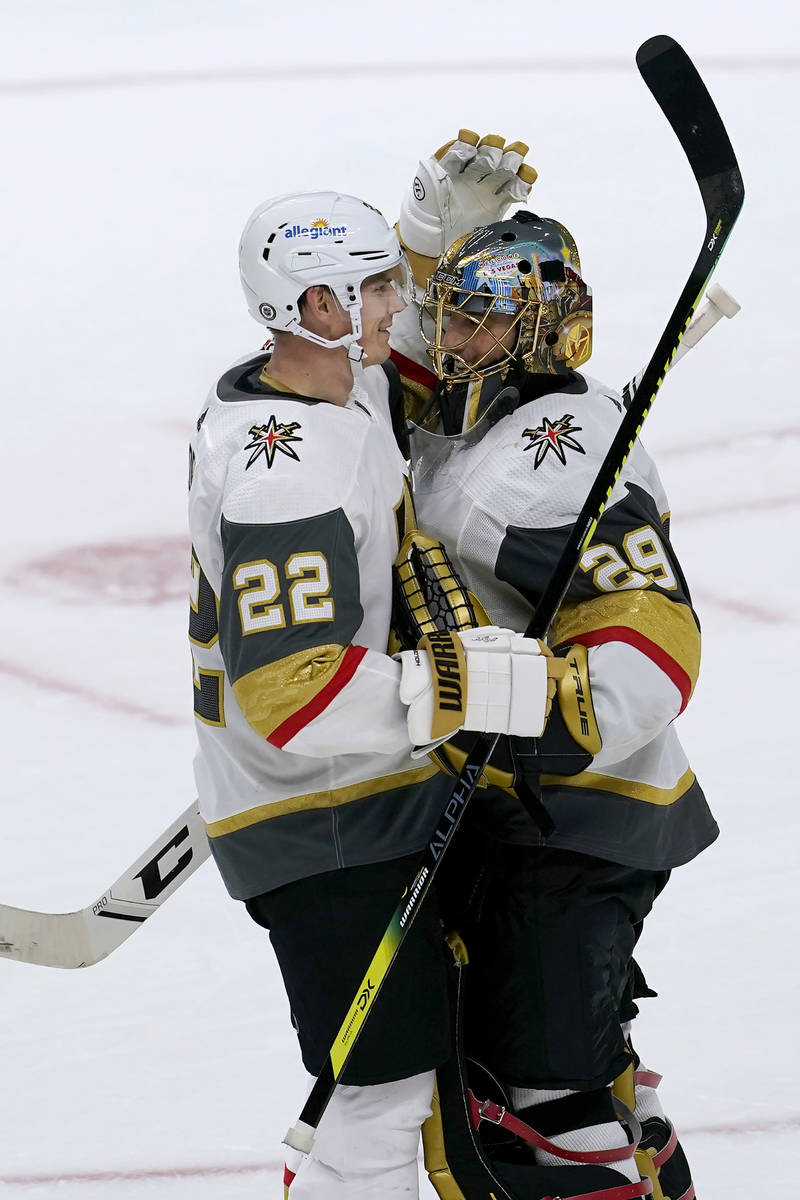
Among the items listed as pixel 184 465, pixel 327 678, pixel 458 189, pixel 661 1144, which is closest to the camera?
pixel 327 678

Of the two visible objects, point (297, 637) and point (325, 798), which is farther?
point (325, 798)

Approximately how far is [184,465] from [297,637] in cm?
310

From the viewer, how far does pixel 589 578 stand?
211 centimetres

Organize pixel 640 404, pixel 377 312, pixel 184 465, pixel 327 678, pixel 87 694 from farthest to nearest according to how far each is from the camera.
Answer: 1. pixel 184 465
2. pixel 87 694
3. pixel 377 312
4. pixel 640 404
5. pixel 327 678

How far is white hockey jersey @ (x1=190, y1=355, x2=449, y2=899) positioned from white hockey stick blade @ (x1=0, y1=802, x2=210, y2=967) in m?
0.42

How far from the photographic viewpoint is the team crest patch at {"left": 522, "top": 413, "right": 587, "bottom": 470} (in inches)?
84.7

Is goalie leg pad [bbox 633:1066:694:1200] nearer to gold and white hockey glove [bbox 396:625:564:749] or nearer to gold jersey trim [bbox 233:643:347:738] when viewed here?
gold and white hockey glove [bbox 396:625:564:749]

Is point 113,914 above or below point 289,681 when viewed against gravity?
below

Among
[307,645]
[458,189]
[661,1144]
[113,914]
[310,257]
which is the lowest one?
[661,1144]

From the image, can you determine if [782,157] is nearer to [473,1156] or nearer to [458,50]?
[458,50]

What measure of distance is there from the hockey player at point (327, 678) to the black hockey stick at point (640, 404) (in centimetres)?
7

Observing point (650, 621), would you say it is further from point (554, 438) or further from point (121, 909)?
point (121, 909)

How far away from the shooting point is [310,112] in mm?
6410

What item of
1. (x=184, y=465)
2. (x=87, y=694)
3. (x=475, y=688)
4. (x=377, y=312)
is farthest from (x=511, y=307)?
(x=184, y=465)
